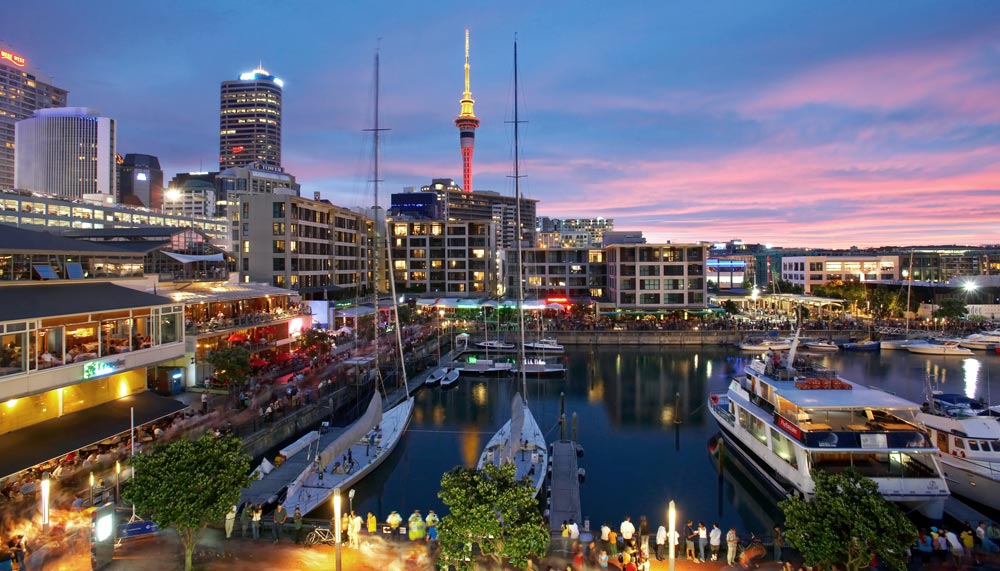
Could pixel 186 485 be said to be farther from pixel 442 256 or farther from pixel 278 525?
pixel 442 256

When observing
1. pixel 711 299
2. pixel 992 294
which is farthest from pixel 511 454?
pixel 992 294

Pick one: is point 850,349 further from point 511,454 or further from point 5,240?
point 5,240

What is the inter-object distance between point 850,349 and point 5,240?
3438 inches

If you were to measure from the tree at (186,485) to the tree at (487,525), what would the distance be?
274 inches

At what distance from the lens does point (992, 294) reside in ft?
309

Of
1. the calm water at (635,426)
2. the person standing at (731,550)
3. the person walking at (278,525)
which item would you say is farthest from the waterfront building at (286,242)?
the person standing at (731,550)

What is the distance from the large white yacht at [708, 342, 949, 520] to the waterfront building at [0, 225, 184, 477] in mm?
31333

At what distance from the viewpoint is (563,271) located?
107688mm

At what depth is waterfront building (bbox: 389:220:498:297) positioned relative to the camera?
109m

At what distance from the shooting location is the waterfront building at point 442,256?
109 m

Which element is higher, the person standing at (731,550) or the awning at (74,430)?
the awning at (74,430)

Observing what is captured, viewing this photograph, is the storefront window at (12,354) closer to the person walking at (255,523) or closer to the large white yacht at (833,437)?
the person walking at (255,523)

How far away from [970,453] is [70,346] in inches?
1735

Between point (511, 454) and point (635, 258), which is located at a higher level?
point (635, 258)
